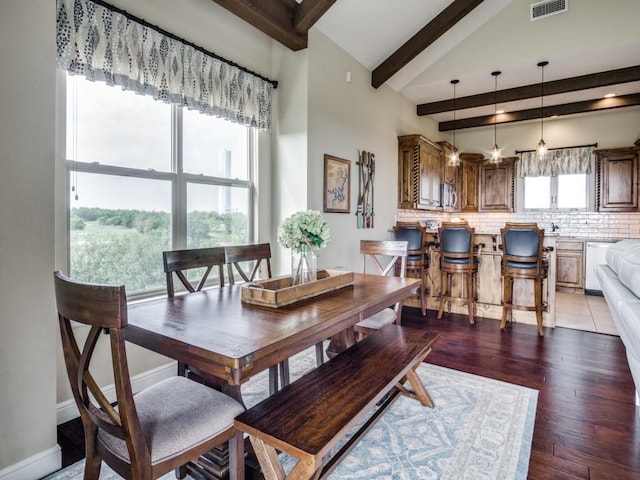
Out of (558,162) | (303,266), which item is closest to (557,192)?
(558,162)

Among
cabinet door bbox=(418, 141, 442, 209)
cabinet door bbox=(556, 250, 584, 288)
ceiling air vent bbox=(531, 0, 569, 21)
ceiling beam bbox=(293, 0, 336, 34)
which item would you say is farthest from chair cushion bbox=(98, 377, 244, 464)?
cabinet door bbox=(556, 250, 584, 288)

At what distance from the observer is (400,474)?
1.76m

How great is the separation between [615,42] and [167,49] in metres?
4.73

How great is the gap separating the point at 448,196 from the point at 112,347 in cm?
655

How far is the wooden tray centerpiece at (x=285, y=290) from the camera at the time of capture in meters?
1.80

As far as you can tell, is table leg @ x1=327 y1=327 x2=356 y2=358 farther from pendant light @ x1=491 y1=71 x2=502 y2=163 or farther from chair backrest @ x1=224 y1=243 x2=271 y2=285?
pendant light @ x1=491 y1=71 x2=502 y2=163

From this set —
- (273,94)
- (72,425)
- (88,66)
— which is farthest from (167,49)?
(72,425)

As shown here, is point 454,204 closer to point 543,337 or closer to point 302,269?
point 543,337

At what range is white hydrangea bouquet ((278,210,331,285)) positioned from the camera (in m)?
2.04

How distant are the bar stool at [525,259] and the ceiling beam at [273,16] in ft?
9.92

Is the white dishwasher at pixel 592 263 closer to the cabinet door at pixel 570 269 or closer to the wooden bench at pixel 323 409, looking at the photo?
the cabinet door at pixel 570 269

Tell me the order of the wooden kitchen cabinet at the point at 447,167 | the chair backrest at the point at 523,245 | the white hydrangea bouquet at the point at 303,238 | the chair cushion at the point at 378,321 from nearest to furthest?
1. the white hydrangea bouquet at the point at 303,238
2. the chair cushion at the point at 378,321
3. the chair backrest at the point at 523,245
4. the wooden kitchen cabinet at the point at 447,167

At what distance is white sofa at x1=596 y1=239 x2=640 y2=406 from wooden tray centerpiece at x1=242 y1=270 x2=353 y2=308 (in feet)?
4.60


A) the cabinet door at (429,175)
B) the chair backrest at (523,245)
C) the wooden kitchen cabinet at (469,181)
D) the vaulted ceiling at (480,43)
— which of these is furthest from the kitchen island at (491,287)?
the wooden kitchen cabinet at (469,181)
